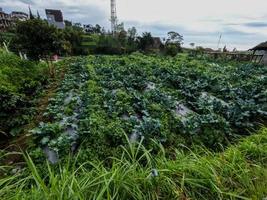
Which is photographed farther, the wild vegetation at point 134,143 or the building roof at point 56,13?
the building roof at point 56,13

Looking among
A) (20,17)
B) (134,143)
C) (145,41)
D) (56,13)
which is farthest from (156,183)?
(56,13)

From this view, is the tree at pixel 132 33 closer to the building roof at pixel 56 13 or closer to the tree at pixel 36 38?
the tree at pixel 36 38

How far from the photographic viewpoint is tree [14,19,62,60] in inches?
286

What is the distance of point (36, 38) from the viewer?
24.2 feet

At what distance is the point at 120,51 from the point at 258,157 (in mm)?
23603

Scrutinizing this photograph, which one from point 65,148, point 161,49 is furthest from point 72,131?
point 161,49

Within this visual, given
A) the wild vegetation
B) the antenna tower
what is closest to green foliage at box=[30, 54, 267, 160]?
the wild vegetation

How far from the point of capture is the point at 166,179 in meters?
1.94

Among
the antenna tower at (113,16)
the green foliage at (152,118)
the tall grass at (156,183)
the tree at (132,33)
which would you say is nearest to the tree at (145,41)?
the tree at (132,33)

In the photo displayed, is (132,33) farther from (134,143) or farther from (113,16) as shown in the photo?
(134,143)

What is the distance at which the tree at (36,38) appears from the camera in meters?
7.27

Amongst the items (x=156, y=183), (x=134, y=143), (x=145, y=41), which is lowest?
(x=145, y=41)

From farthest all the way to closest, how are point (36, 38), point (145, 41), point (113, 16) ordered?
point (113, 16) → point (145, 41) → point (36, 38)

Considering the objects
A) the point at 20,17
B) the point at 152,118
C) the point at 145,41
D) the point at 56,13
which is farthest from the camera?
the point at 56,13
